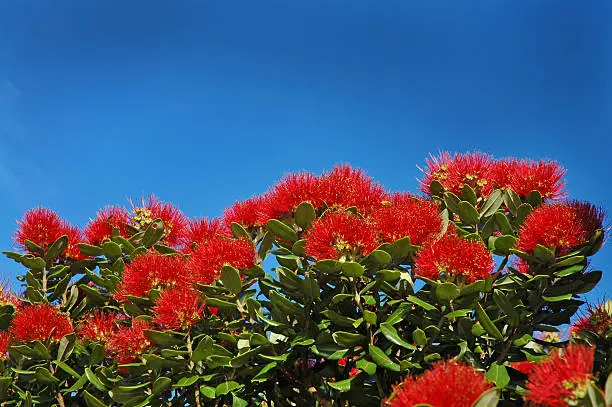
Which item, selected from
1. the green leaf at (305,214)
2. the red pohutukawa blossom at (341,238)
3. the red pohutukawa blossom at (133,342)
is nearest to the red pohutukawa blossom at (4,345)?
the red pohutukawa blossom at (133,342)

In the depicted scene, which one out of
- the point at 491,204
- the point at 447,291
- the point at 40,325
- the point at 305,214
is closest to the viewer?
the point at 447,291

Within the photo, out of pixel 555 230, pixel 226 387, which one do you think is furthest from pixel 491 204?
pixel 226 387

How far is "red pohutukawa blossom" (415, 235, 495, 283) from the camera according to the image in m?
2.96

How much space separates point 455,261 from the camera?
2949 millimetres

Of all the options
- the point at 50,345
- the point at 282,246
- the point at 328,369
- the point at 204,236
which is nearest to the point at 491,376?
the point at 328,369

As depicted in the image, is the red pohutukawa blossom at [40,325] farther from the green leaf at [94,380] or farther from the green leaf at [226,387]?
Result: the green leaf at [226,387]

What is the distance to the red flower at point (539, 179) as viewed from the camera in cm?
376

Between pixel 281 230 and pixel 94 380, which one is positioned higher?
pixel 281 230

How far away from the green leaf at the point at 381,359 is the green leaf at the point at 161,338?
0.94 meters

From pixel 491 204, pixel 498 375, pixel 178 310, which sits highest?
pixel 491 204

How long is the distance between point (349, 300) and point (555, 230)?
0.96m

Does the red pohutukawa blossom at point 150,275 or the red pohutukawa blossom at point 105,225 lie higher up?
the red pohutukawa blossom at point 105,225

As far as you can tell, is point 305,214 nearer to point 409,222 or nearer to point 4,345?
point 409,222

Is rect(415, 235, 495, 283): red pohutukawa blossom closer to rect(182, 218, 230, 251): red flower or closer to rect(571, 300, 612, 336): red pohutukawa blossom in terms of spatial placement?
rect(571, 300, 612, 336): red pohutukawa blossom
